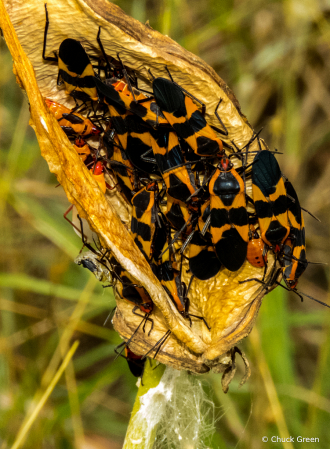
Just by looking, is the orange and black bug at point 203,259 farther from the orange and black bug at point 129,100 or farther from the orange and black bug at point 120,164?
the orange and black bug at point 129,100

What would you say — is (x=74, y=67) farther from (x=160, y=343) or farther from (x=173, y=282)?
(x=160, y=343)

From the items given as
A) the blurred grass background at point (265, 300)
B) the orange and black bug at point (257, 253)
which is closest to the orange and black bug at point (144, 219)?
the orange and black bug at point (257, 253)

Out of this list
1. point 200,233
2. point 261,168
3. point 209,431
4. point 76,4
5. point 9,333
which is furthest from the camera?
point 9,333

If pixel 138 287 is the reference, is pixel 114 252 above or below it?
above

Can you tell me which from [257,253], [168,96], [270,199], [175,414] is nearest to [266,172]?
[270,199]

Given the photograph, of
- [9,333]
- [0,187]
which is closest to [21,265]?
[9,333]

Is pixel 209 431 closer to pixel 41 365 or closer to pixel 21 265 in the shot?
pixel 41 365

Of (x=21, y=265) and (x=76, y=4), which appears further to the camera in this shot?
(x=21, y=265)
